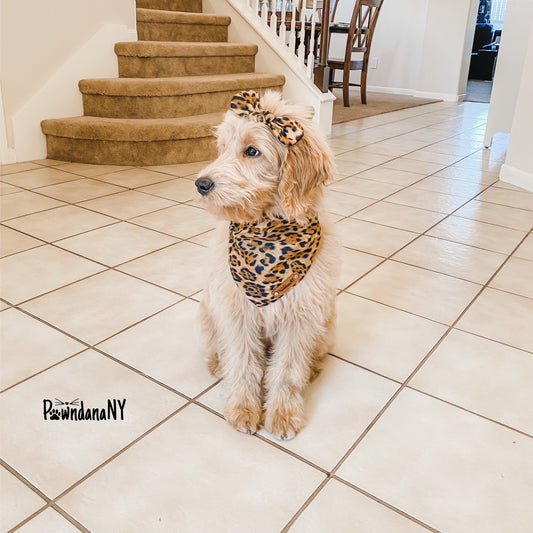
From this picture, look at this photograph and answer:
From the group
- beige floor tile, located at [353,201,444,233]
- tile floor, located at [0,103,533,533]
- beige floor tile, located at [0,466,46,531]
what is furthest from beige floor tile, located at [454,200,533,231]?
beige floor tile, located at [0,466,46,531]

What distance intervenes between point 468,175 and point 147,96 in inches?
89.9

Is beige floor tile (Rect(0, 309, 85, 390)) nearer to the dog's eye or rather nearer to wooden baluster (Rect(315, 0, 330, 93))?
the dog's eye

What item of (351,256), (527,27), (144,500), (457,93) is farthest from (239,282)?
(457,93)

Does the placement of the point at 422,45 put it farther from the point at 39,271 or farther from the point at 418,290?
the point at 39,271

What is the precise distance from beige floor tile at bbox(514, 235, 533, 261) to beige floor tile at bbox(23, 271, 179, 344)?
1.52 metres

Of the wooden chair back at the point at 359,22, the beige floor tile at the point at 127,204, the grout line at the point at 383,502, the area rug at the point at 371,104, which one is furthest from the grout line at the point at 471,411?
the wooden chair back at the point at 359,22

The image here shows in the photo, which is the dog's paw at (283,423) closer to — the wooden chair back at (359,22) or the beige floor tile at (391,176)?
the beige floor tile at (391,176)

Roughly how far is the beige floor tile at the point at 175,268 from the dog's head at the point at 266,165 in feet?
2.62

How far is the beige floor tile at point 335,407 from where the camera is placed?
1.17 meters

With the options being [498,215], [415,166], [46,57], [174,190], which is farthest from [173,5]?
[498,215]

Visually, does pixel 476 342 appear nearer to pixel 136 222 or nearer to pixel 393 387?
pixel 393 387

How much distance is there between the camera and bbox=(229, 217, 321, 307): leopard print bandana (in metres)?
1.16

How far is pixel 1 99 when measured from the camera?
320 cm

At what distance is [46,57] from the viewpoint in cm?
338
